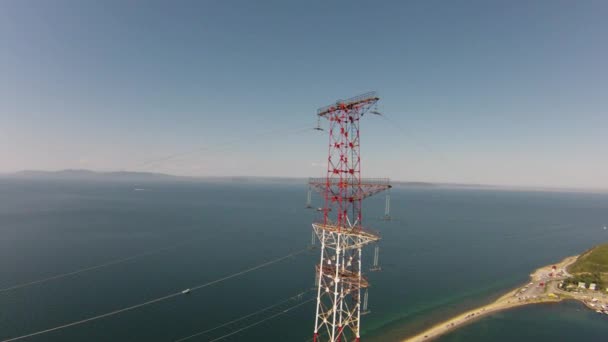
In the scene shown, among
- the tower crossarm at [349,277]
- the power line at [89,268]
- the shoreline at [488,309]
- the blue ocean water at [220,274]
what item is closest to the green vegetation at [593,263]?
the blue ocean water at [220,274]

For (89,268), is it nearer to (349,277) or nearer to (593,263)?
(349,277)

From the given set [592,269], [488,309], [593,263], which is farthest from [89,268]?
[593,263]

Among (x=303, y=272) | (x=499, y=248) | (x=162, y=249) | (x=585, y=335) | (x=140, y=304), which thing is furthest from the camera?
(x=499, y=248)

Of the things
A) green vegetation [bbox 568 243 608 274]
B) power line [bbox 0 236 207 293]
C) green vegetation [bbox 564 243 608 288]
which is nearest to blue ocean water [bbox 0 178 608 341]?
power line [bbox 0 236 207 293]

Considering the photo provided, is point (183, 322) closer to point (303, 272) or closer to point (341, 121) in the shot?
point (303, 272)

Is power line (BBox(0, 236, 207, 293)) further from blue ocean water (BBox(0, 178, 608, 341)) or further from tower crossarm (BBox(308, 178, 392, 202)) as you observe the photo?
tower crossarm (BBox(308, 178, 392, 202))

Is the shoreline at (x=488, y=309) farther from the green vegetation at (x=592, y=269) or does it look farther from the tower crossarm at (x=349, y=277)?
the tower crossarm at (x=349, y=277)

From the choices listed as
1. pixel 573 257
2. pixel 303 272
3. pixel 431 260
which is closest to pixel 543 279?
pixel 431 260

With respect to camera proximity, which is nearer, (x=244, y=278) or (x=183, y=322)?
(x=183, y=322)
